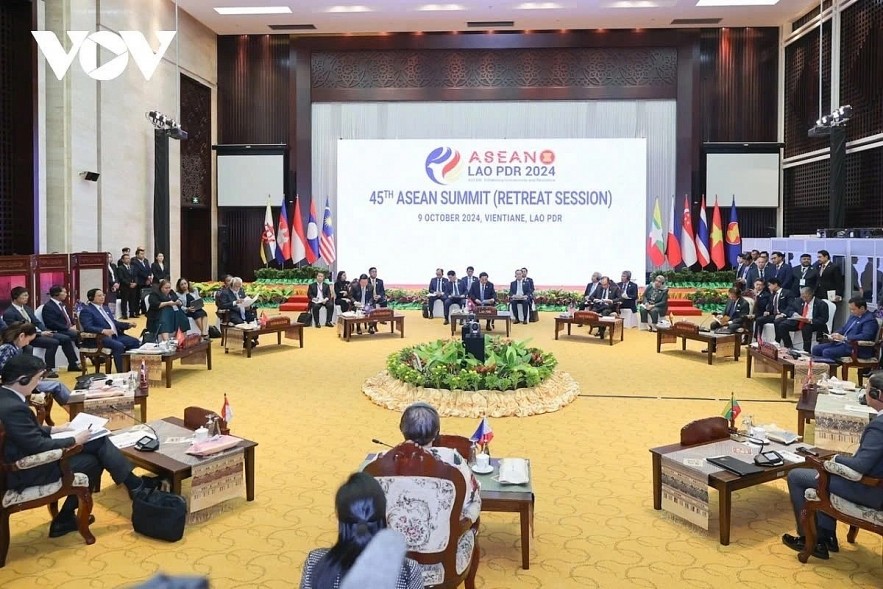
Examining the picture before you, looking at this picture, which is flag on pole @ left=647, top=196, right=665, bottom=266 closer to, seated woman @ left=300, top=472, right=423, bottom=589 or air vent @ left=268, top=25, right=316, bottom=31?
air vent @ left=268, top=25, right=316, bottom=31

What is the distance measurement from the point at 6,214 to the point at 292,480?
879cm

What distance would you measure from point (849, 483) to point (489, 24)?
1581 centimetres

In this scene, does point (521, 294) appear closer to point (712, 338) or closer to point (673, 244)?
point (673, 244)

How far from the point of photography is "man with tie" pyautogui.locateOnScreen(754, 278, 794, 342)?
1034 centimetres

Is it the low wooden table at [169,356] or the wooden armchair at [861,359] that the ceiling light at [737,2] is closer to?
the wooden armchair at [861,359]

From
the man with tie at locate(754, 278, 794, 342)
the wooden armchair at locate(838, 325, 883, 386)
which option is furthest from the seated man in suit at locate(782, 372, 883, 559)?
the man with tie at locate(754, 278, 794, 342)

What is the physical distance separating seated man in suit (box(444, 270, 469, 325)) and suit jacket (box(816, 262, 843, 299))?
6236 millimetres

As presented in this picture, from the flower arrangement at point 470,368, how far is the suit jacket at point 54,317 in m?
4.08

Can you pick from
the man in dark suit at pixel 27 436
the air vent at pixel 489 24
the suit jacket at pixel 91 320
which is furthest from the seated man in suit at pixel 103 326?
the air vent at pixel 489 24

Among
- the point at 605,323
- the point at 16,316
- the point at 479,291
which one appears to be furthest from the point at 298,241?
the point at 16,316

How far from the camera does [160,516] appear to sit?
4.14 m

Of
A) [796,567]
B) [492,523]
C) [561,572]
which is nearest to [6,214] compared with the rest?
[492,523]

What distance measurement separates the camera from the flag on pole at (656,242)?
16.2 m

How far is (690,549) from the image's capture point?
4078 mm
